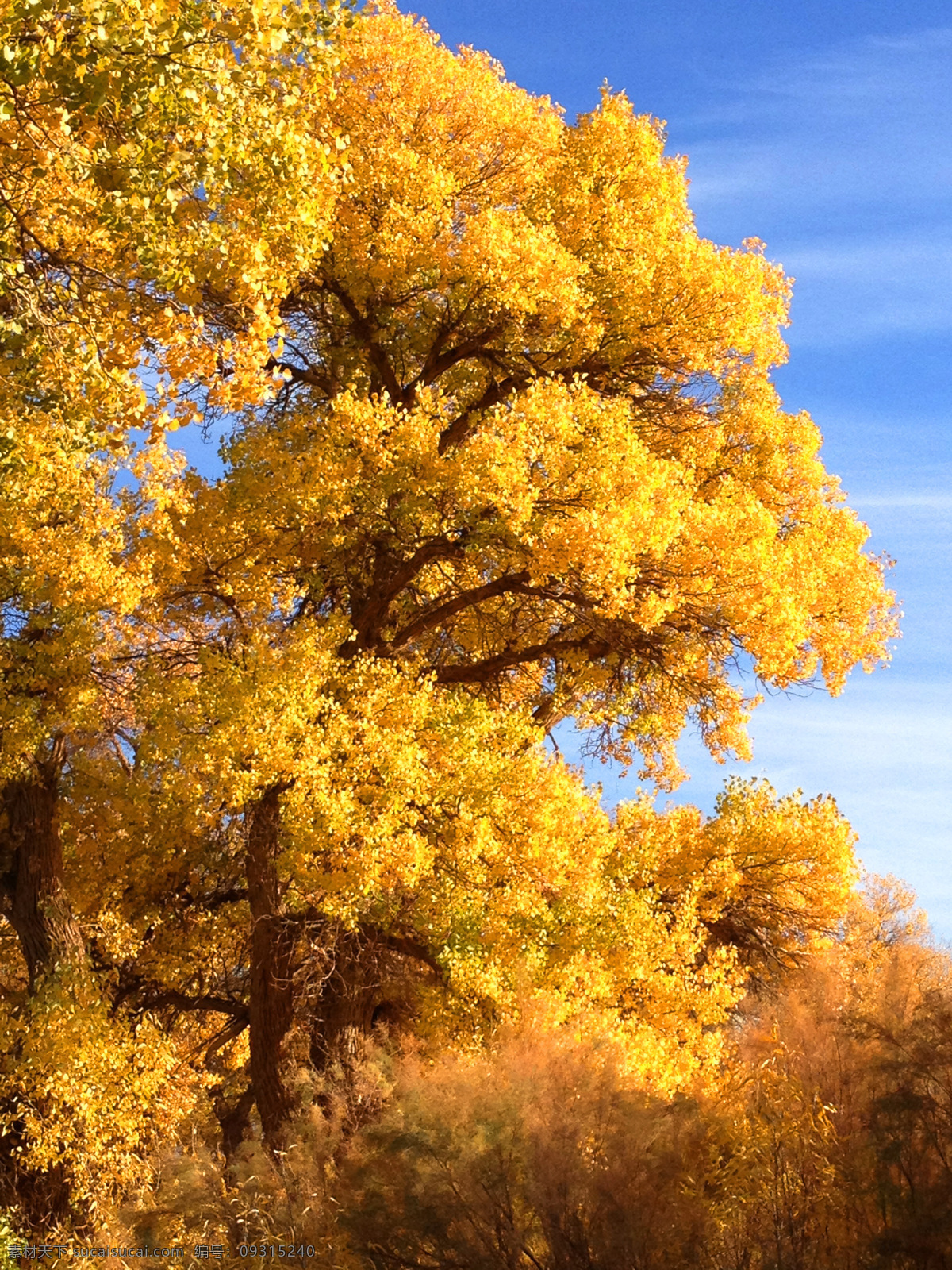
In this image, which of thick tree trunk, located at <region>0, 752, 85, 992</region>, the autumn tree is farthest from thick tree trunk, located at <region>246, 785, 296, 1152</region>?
thick tree trunk, located at <region>0, 752, 85, 992</region>

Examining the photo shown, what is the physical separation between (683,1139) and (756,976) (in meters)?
11.4

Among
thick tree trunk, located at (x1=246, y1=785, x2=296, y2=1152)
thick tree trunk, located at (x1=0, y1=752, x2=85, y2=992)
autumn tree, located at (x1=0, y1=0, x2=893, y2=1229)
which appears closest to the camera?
autumn tree, located at (x1=0, y1=0, x2=893, y2=1229)

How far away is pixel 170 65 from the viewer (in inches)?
465

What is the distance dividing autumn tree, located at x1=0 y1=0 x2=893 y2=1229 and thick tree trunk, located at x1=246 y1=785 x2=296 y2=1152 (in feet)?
0.17

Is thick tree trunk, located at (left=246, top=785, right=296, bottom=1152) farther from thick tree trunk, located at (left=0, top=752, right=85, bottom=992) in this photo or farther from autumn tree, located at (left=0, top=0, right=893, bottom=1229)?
thick tree trunk, located at (left=0, top=752, right=85, bottom=992)

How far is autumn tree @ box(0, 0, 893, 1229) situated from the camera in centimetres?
1385

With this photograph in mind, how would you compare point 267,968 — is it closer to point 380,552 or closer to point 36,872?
point 36,872

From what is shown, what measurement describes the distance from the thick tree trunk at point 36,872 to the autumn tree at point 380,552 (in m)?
0.05

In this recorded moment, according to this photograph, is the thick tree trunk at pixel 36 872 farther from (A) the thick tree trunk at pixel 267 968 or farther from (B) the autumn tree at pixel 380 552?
(A) the thick tree trunk at pixel 267 968

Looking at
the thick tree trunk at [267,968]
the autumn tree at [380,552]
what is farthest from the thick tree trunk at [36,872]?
the thick tree trunk at [267,968]

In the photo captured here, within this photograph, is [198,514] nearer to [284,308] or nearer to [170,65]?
[284,308]

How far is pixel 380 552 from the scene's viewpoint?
18.6 meters

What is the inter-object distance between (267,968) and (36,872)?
11.7 ft

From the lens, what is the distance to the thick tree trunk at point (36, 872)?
18000 mm
